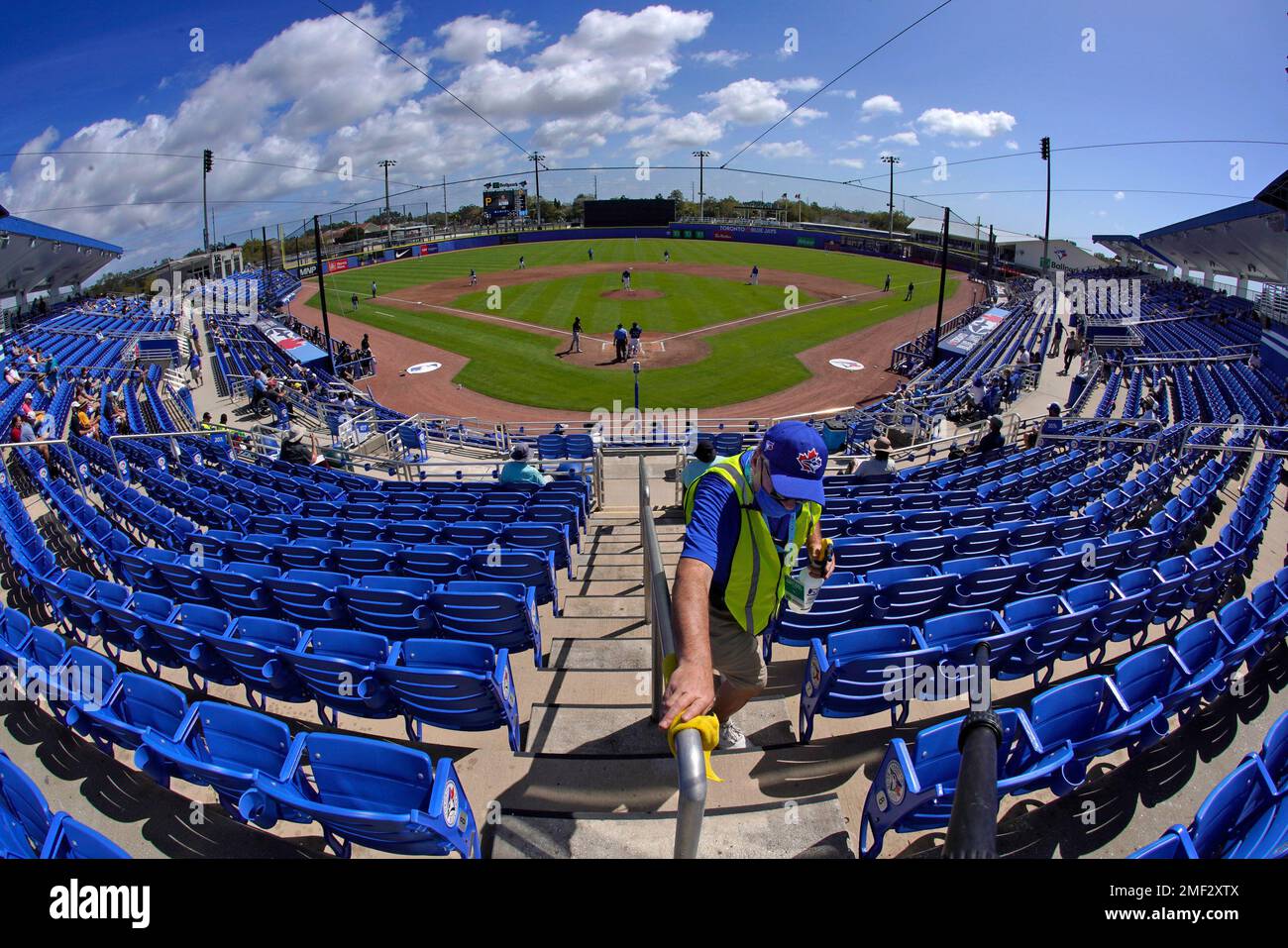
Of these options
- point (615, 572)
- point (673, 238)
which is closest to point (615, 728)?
point (615, 572)

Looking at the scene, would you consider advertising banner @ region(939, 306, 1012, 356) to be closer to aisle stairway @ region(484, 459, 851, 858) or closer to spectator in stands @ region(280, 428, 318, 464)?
spectator in stands @ region(280, 428, 318, 464)

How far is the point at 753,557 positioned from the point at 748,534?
0.44 ft

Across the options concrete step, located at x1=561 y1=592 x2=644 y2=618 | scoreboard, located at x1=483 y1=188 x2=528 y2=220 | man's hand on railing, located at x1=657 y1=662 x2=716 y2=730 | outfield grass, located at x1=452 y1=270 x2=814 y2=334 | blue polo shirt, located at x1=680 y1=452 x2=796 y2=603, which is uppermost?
scoreboard, located at x1=483 y1=188 x2=528 y2=220

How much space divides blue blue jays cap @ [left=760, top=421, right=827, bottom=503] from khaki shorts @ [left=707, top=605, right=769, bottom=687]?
904 millimetres

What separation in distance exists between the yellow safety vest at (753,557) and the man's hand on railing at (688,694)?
93cm

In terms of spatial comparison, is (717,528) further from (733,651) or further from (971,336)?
(971,336)

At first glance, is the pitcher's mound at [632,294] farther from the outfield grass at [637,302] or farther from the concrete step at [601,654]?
the concrete step at [601,654]

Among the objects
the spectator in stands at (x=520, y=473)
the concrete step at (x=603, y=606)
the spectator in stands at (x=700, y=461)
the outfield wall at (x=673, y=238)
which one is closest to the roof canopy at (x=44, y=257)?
the outfield wall at (x=673, y=238)

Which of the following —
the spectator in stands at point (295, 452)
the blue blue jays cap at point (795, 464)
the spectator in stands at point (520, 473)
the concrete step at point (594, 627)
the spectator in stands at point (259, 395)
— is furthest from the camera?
the spectator in stands at point (259, 395)

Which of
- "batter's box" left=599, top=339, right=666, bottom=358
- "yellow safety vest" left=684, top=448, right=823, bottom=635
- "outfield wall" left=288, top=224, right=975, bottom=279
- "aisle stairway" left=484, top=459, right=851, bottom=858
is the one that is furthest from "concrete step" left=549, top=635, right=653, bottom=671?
"outfield wall" left=288, top=224, right=975, bottom=279

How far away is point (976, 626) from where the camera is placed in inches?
200

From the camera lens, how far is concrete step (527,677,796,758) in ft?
14.5

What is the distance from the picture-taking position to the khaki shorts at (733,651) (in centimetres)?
367

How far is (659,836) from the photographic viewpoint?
3385mm
